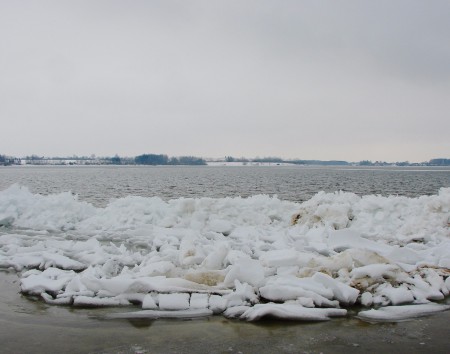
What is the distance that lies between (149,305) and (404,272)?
14.9 feet

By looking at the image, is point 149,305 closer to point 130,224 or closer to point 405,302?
point 405,302

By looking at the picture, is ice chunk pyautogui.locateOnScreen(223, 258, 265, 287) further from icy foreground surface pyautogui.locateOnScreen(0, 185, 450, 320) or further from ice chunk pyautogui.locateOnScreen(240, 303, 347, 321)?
ice chunk pyautogui.locateOnScreen(240, 303, 347, 321)

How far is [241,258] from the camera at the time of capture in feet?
21.3

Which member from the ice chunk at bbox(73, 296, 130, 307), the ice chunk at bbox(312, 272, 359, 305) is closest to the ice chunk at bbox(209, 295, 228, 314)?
the ice chunk at bbox(73, 296, 130, 307)

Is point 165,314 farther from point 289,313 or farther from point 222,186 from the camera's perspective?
point 222,186

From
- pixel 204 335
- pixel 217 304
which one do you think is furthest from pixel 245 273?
pixel 204 335

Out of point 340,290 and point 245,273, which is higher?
point 245,273

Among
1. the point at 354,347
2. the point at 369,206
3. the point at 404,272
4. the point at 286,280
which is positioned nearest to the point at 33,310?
the point at 286,280

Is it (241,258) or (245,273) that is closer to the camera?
(245,273)


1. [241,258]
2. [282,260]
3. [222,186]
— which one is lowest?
[222,186]

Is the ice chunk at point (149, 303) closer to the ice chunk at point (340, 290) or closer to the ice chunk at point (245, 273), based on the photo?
the ice chunk at point (245, 273)

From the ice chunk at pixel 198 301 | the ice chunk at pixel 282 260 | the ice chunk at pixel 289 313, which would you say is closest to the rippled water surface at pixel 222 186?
the ice chunk at pixel 282 260

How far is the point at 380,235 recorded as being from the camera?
35.4ft

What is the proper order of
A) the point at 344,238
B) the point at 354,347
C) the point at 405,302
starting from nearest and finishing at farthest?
the point at 354,347, the point at 405,302, the point at 344,238
